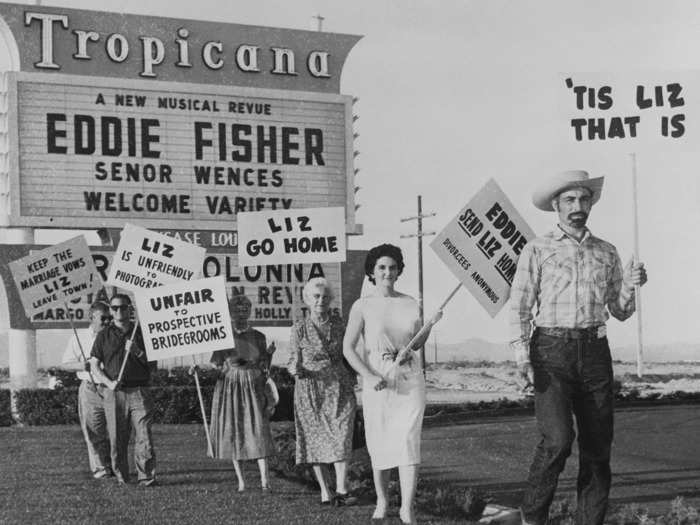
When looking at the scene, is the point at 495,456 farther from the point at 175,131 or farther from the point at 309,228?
the point at 175,131

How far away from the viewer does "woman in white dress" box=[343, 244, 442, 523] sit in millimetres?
8281

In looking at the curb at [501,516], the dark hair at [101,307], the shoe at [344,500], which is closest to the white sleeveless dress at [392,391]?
the curb at [501,516]

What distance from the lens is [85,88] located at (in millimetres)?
21094

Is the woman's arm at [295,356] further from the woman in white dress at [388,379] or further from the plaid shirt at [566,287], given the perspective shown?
the plaid shirt at [566,287]

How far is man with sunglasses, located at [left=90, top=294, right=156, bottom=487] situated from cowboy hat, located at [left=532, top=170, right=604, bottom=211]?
4862mm

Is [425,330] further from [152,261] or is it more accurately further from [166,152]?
[166,152]

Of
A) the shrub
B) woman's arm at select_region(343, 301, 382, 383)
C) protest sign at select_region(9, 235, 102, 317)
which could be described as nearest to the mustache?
woman's arm at select_region(343, 301, 382, 383)

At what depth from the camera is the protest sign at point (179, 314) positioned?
11.1 metres

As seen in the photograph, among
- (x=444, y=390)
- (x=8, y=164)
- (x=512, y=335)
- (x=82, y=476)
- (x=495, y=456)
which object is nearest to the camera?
(x=512, y=335)

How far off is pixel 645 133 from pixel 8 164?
13.9m

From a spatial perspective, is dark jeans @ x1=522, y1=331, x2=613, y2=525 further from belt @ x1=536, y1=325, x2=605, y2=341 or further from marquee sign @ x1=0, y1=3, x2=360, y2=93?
marquee sign @ x1=0, y1=3, x2=360, y2=93

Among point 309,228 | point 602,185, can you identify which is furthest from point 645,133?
point 309,228

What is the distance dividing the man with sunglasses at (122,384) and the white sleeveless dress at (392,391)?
130 inches

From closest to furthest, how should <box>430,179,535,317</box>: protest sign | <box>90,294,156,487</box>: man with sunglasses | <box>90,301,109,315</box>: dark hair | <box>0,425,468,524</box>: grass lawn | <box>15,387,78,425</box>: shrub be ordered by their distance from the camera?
<box>0,425,468,524</box>: grass lawn → <box>430,179,535,317</box>: protest sign → <box>90,294,156,487</box>: man with sunglasses → <box>90,301,109,315</box>: dark hair → <box>15,387,78,425</box>: shrub
